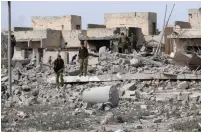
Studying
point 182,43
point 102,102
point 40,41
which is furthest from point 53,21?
point 102,102

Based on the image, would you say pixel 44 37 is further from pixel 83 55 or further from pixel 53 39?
pixel 83 55

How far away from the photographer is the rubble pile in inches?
337

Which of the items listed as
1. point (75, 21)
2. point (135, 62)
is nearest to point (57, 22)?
point (75, 21)

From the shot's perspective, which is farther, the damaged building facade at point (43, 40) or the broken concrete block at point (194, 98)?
the damaged building facade at point (43, 40)

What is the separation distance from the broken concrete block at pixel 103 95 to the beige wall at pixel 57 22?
79.1ft

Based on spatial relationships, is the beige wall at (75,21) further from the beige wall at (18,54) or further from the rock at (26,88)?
the rock at (26,88)

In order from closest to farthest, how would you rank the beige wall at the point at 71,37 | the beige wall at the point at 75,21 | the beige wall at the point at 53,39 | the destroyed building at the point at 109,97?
the destroyed building at the point at 109,97
the beige wall at the point at 71,37
the beige wall at the point at 53,39
the beige wall at the point at 75,21

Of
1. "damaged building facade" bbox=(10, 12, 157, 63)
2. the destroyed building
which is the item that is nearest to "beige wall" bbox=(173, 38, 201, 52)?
"damaged building facade" bbox=(10, 12, 157, 63)

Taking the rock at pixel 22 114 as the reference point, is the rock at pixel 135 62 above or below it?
above

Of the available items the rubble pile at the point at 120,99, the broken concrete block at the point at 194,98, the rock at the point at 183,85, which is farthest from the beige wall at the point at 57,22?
the broken concrete block at the point at 194,98

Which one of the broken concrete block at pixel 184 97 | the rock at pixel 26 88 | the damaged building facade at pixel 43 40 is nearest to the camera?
the broken concrete block at pixel 184 97

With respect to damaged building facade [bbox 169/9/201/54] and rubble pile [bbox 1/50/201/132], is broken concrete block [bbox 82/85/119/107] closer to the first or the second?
rubble pile [bbox 1/50/201/132]

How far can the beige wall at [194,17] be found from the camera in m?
30.6

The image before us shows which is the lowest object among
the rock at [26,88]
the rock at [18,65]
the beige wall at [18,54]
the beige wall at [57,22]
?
the beige wall at [18,54]
